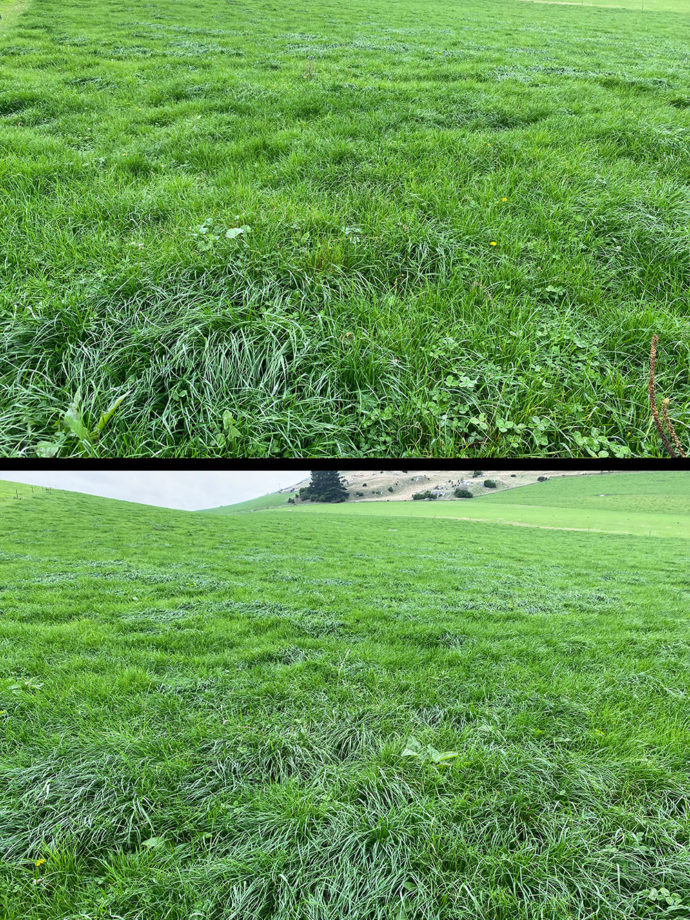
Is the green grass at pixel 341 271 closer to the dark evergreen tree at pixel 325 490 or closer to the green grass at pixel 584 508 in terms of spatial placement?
the dark evergreen tree at pixel 325 490

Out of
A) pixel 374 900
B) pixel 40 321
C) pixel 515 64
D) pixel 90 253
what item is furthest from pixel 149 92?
pixel 374 900

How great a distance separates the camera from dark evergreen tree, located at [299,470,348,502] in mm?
4289

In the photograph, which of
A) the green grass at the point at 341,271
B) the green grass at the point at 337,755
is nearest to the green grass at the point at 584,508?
the green grass at the point at 337,755

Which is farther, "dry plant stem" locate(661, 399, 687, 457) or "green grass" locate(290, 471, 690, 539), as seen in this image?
"green grass" locate(290, 471, 690, 539)

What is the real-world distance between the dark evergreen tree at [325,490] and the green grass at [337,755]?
3.53 feet

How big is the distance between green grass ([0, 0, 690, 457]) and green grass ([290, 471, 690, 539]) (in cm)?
506

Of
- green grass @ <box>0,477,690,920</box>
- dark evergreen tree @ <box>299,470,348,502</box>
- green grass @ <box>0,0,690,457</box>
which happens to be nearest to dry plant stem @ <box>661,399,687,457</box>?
green grass @ <box>0,0,690,457</box>

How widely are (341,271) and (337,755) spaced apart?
10.1ft

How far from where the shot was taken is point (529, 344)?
9.89 ft

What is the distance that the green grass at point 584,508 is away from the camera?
8.98m

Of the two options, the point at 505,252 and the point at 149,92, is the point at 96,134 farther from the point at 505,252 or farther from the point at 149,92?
the point at 505,252

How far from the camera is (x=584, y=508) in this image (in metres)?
12.3

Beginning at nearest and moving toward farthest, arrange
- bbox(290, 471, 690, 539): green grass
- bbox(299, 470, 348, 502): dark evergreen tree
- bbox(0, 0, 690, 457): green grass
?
1. bbox(0, 0, 690, 457): green grass
2. bbox(299, 470, 348, 502): dark evergreen tree
3. bbox(290, 471, 690, 539): green grass

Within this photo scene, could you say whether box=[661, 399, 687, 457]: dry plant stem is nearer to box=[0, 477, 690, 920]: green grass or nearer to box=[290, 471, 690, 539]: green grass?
box=[0, 477, 690, 920]: green grass
